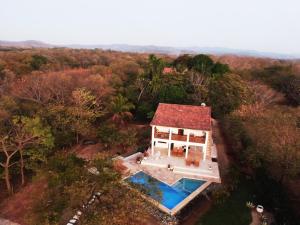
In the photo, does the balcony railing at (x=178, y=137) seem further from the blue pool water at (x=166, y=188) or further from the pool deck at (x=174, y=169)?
the blue pool water at (x=166, y=188)

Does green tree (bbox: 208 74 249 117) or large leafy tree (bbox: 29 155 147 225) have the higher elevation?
green tree (bbox: 208 74 249 117)

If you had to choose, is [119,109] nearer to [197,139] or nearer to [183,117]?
[183,117]

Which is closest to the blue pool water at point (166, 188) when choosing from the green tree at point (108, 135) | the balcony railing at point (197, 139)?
the balcony railing at point (197, 139)

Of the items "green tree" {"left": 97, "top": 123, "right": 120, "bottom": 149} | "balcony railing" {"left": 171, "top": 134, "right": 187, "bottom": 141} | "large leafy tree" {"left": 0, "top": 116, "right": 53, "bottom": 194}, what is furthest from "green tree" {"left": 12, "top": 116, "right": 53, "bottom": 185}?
"balcony railing" {"left": 171, "top": 134, "right": 187, "bottom": 141}

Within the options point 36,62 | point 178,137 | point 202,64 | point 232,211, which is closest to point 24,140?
point 178,137

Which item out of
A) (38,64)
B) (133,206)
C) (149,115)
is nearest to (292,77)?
(149,115)

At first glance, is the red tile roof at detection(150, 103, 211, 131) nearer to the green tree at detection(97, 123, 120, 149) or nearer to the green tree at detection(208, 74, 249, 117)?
the green tree at detection(97, 123, 120, 149)
